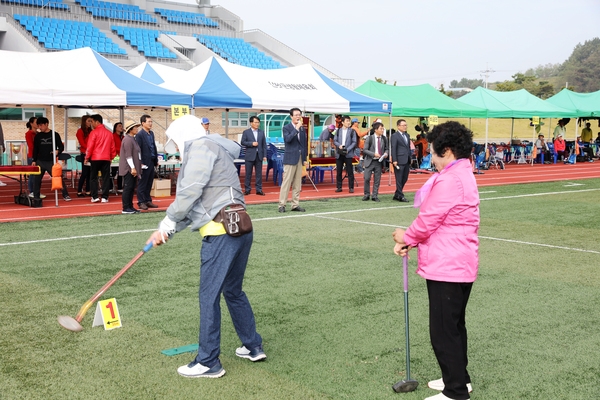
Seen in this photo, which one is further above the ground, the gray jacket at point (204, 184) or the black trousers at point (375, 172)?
the gray jacket at point (204, 184)

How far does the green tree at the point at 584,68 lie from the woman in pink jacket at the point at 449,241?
109892 millimetres

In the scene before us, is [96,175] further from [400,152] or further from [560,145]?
[560,145]

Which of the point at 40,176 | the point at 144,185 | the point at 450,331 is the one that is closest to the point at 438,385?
the point at 450,331

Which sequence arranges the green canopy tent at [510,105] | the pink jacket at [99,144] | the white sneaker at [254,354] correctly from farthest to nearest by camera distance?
the green canopy tent at [510,105], the pink jacket at [99,144], the white sneaker at [254,354]

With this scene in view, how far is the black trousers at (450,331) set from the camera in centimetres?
400

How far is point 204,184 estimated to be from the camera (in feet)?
14.5

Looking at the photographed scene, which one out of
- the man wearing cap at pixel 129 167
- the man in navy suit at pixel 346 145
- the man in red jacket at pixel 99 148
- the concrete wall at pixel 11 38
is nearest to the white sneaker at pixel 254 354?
the man wearing cap at pixel 129 167

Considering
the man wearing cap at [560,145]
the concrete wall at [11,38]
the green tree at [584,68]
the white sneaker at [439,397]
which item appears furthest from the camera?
the green tree at [584,68]

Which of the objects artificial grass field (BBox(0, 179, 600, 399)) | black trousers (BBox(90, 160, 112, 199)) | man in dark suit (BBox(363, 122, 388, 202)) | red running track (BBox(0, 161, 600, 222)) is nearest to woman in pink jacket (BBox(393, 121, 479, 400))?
artificial grass field (BBox(0, 179, 600, 399))

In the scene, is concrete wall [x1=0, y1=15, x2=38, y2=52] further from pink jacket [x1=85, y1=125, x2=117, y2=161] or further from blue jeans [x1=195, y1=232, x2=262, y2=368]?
blue jeans [x1=195, y1=232, x2=262, y2=368]

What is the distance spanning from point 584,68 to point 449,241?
122 meters

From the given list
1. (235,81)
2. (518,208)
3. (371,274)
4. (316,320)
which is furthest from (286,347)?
(235,81)

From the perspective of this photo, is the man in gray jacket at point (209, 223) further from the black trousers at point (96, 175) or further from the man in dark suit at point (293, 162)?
the black trousers at point (96, 175)

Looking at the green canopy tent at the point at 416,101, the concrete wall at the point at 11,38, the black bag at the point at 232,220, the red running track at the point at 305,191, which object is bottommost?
the red running track at the point at 305,191
